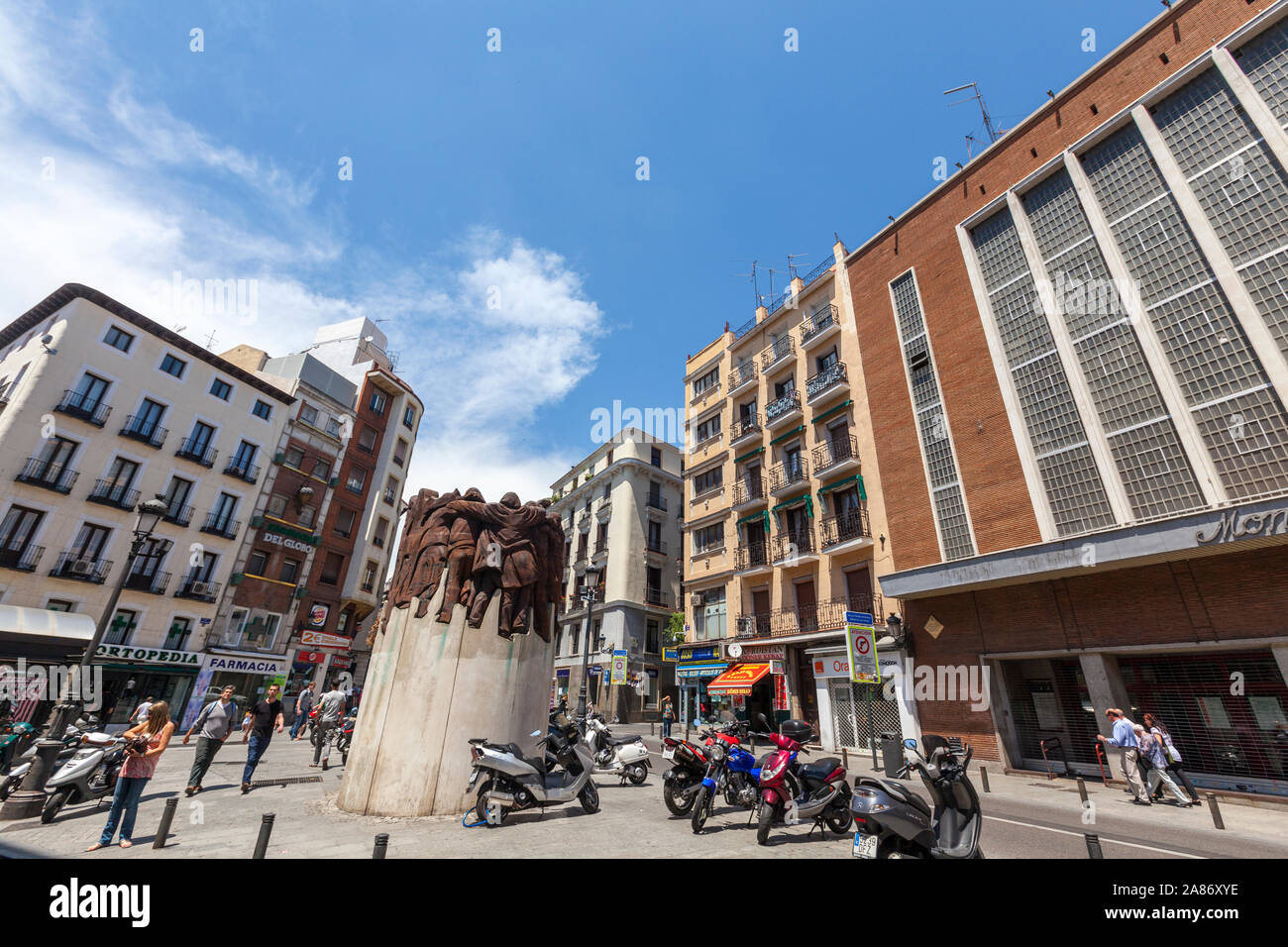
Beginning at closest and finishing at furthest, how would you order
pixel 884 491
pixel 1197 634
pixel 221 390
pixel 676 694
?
pixel 1197 634, pixel 884 491, pixel 221 390, pixel 676 694

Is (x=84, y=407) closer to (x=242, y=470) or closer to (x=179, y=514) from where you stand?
(x=179, y=514)

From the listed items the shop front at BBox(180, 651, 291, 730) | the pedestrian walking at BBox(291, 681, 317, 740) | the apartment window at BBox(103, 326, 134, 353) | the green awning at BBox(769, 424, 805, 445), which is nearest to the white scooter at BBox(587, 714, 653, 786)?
the pedestrian walking at BBox(291, 681, 317, 740)

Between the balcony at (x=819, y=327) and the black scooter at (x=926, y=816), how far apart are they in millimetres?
21459

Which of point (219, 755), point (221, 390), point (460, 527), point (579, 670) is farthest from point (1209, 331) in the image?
point (221, 390)

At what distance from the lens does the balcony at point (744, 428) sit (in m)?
27.0

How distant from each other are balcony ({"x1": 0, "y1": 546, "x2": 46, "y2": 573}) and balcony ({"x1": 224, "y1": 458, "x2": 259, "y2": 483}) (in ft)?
25.8

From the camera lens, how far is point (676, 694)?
3319 centimetres

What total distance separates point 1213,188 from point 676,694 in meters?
31.4

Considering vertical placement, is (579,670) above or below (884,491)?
below

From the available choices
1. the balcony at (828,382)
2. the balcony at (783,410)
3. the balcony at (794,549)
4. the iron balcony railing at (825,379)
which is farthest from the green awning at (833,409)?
the balcony at (794,549)

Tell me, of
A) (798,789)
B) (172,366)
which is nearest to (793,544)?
(798,789)

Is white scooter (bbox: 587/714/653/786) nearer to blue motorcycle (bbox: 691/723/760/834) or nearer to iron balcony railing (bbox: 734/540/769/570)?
blue motorcycle (bbox: 691/723/760/834)

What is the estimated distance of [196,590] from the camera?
1028 inches

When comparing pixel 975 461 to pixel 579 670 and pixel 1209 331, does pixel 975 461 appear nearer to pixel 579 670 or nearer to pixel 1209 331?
pixel 1209 331
